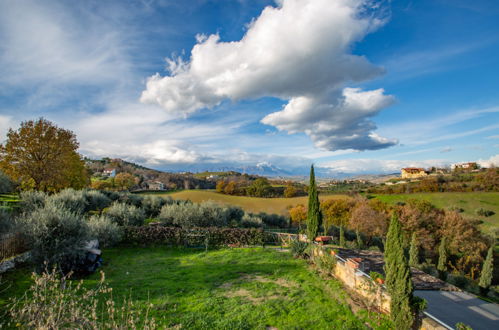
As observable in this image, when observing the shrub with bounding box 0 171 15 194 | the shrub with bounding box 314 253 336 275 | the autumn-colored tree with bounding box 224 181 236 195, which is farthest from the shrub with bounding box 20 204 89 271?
the autumn-colored tree with bounding box 224 181 236 195

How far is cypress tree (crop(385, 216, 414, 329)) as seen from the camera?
5936 mm

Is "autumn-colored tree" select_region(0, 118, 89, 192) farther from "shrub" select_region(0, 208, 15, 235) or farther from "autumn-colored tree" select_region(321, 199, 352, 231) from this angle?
"autumn-colored tree" select_region(321, 199, 352, 231)

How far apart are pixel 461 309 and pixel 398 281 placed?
6.40 m

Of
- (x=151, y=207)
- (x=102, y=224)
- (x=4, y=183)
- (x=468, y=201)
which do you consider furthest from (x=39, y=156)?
(x=468, y=201)

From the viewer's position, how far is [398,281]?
20.4 feet

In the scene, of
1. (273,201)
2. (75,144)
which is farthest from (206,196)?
(75,144)

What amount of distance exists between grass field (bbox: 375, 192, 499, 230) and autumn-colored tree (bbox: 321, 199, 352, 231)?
10998mm

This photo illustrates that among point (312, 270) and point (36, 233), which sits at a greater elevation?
point (36, 233)

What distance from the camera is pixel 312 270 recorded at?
10.8m

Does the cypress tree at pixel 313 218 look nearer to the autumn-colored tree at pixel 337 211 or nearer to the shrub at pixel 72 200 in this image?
the shrub at pixel 72 200

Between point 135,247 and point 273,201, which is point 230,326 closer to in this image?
point 135,247

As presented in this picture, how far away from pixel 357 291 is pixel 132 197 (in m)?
25.9

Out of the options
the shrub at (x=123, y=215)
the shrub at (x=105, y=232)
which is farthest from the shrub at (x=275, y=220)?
the shrub at (x=105, y=232)

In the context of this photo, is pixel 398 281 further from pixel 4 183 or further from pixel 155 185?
pixel 155 185
